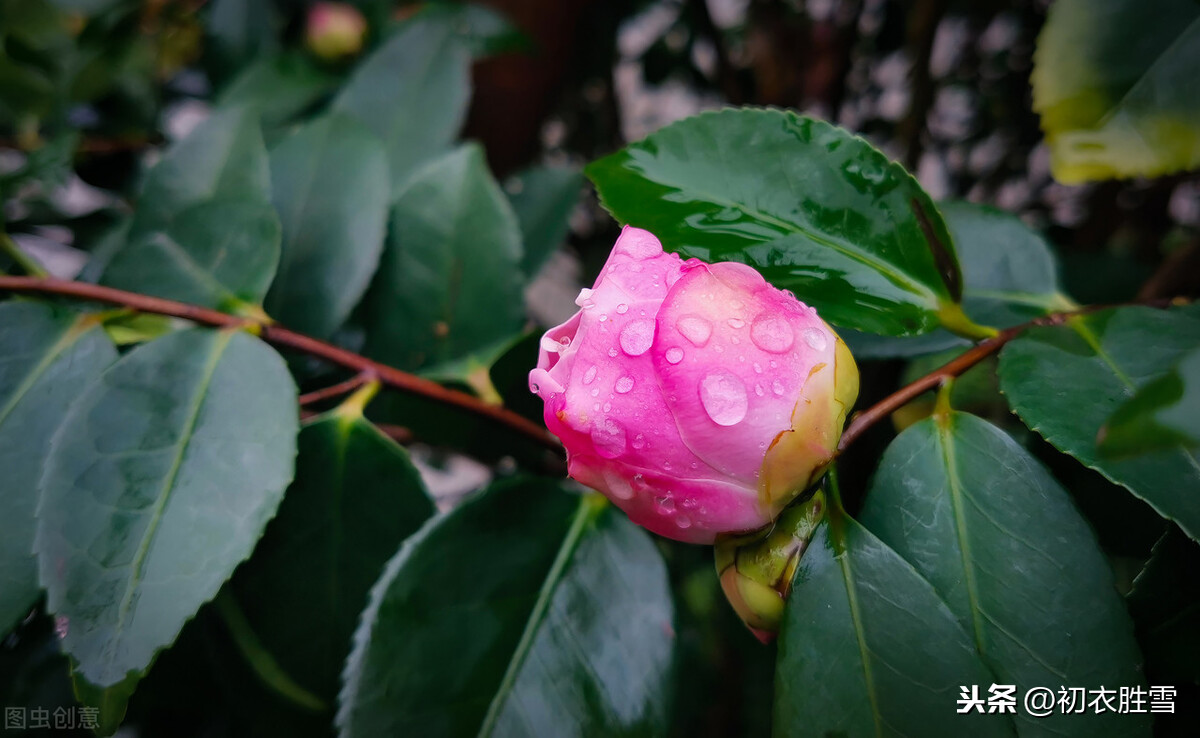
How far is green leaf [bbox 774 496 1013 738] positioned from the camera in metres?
0.23

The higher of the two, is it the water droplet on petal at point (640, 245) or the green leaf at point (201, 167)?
the water droplet on petal at point (640, 245)

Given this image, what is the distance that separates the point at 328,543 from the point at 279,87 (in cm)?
50

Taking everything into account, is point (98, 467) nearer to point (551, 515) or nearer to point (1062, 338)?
point (551, 515)

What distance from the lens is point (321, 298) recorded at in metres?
0.42

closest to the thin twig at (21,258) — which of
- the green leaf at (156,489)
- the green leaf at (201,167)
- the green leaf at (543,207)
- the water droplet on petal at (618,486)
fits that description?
the green leaf at (201,167)

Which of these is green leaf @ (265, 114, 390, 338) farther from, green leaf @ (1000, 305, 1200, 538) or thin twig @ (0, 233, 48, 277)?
green leaf @ (1000, 305, 1200, 538)

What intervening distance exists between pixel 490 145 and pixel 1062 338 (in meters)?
0.79

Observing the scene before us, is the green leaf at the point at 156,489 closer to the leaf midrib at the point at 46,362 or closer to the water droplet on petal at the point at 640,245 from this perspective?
the leaf midrib at the point at 46,362

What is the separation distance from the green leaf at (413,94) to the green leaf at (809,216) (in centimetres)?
30

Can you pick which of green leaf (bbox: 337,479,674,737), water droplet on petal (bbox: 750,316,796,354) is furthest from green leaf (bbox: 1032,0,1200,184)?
green leaf (bbox: 337,479,674,737)

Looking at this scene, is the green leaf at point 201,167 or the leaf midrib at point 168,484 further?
the green leaf at point 201,167

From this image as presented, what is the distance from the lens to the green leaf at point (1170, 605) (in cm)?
25

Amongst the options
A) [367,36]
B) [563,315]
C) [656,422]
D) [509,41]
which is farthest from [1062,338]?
[563,315]

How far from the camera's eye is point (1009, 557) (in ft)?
0.81
